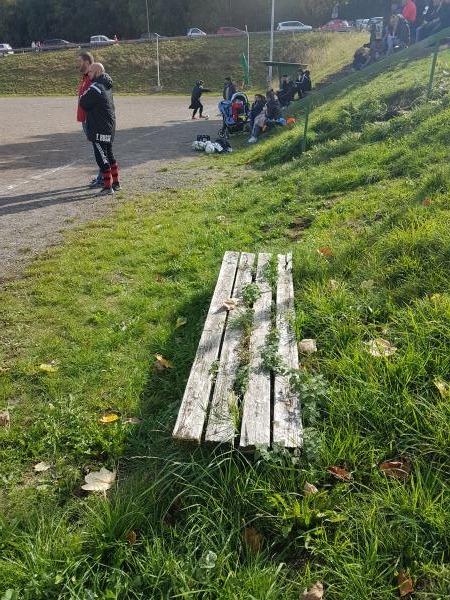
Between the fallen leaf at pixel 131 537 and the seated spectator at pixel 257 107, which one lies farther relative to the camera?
the seated spectator at pixel 257 107

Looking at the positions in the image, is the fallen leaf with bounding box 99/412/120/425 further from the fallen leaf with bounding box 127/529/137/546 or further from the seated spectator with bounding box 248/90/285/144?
the seated spectator with bounding box 248/90/285/144

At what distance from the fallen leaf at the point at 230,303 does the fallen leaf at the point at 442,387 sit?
1.52 meters

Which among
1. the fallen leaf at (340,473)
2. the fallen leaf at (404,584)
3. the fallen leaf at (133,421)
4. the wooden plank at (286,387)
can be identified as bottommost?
the fallen leaf at (133,421)

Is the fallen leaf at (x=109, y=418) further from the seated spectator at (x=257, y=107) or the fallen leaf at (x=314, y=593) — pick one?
the seated spectator at (x=257, y=107)

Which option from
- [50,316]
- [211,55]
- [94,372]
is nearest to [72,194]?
[50,316]

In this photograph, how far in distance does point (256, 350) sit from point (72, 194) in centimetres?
654

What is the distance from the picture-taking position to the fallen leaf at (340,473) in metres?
2.18

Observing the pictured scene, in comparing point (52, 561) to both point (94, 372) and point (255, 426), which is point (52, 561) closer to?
point (255, 426)

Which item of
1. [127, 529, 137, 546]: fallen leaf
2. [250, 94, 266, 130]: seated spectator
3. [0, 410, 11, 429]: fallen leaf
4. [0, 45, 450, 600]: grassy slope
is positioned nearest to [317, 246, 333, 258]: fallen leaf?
[0, 45, 450, 600]: grassy slope

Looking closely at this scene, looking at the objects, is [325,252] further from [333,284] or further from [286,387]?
[286,387]

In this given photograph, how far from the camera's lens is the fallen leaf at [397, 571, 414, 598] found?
173 cm

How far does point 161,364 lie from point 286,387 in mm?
1135

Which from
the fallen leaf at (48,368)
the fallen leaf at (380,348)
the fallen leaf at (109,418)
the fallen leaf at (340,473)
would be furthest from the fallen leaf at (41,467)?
the fallen leaf at (380,348)

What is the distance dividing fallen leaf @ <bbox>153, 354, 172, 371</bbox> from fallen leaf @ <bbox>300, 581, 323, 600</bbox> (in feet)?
6.14
